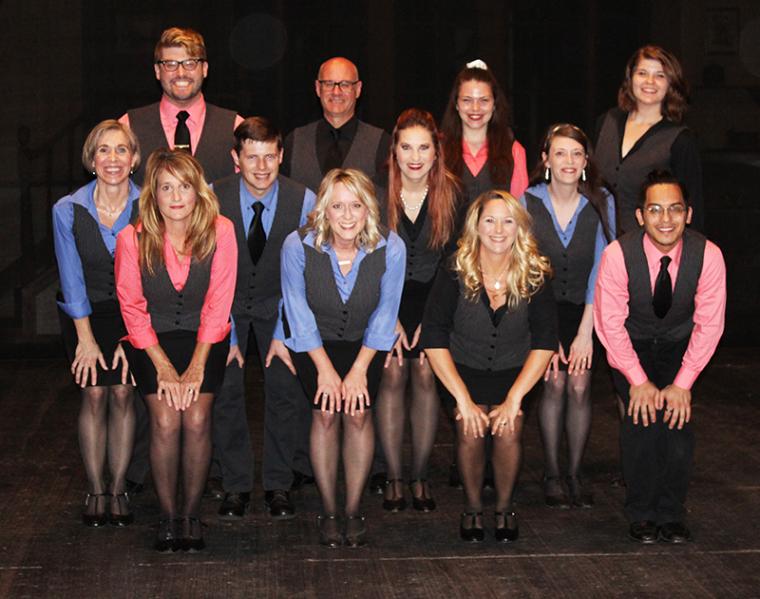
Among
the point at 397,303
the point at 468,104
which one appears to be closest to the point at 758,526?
the point at 397,303

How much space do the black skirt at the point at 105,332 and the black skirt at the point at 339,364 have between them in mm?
575

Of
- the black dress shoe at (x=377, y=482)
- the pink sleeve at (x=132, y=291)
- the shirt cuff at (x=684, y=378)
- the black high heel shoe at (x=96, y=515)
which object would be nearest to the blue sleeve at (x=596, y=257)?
the shirt cuff at (x=684, y=378)

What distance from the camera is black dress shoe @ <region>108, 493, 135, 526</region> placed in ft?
14.3

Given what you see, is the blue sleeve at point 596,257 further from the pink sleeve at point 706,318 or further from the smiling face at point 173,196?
the smiling face at point 173,196

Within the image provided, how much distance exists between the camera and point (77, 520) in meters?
4.40

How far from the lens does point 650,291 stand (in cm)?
427

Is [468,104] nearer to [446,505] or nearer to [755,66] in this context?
[446,505]

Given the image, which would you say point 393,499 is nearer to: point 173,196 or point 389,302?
point 389,302

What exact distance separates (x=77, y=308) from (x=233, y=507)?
782 mm

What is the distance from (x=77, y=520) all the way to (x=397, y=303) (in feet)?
3.91

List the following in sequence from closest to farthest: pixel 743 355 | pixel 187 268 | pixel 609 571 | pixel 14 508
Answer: pixel 609 571 → pixel 187 268 → pixel 14 508 → pixel 743 355

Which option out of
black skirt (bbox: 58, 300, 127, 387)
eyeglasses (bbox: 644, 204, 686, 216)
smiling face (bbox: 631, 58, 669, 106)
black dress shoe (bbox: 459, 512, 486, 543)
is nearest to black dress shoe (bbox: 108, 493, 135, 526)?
black skirt (bbox: 58, 300, 127, 387)

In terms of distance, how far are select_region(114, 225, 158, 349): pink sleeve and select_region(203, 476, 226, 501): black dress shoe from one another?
713mm

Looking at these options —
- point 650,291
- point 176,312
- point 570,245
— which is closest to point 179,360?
point 176,312
